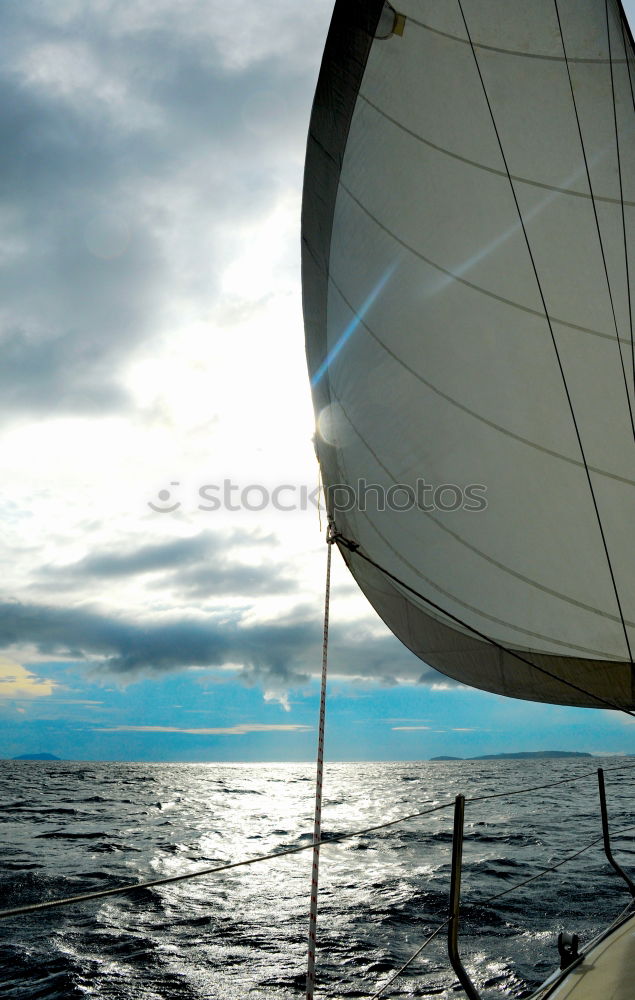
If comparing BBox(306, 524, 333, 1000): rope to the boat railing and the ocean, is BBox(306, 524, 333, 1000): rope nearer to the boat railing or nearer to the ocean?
the boat railing

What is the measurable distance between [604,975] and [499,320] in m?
2.97

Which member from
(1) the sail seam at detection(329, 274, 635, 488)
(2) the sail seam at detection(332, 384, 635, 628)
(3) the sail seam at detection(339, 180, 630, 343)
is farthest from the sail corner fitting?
(2) the sail seam at detection(332, 384, 635, 628)

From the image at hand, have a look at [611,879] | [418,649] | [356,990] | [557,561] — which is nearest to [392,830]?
[611,879]

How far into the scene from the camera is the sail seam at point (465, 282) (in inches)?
131

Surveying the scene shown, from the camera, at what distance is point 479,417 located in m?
3.51

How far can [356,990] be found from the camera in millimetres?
4254

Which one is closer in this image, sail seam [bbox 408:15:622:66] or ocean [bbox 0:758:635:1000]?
sail seam [bbox 408:15:622:66]

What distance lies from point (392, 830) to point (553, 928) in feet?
29.3

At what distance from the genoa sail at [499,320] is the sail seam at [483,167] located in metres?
0.01

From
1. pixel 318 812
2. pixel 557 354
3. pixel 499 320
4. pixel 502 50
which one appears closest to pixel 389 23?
pixel 502 50

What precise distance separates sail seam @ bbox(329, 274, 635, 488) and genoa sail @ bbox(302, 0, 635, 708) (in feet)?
0.04

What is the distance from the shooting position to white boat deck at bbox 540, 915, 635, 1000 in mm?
1811

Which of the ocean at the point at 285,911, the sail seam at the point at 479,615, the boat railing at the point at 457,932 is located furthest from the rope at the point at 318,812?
the ocean at the point at 285,911

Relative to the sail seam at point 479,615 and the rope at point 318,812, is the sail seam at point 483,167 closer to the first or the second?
the sail seam at point 479,615
